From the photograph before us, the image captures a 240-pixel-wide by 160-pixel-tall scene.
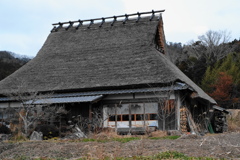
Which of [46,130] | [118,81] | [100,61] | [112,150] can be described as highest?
[100,61]

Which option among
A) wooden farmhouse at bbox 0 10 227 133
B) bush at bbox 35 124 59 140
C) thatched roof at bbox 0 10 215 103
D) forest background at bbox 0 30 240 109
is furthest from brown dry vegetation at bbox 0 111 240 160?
forest background at bbox 0 30 240 109

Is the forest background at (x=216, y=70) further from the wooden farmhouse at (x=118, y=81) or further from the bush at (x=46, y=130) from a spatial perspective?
the bush at (x=46, y=130)

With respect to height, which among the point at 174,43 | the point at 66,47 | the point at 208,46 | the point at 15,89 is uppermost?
the point at 174,43

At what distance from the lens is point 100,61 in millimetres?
17375

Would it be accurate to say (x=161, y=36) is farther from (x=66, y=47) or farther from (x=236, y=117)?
(x=236, y=117)

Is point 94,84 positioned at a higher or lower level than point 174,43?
lower

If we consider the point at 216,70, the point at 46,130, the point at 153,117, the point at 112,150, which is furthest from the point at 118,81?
the point at 216,70

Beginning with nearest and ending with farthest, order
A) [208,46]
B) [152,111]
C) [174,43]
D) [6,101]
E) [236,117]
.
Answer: [152,111] → [6,101] → [236,117] → [208,46] → [174,43]

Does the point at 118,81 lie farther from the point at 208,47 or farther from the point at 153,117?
the point at 208,47

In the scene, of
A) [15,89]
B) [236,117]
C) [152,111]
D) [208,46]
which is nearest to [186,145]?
[152,111]

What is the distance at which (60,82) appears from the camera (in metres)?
16.4

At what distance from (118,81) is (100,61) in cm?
276

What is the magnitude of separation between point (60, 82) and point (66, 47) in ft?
13.3

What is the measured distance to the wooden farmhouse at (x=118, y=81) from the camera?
14547mm
